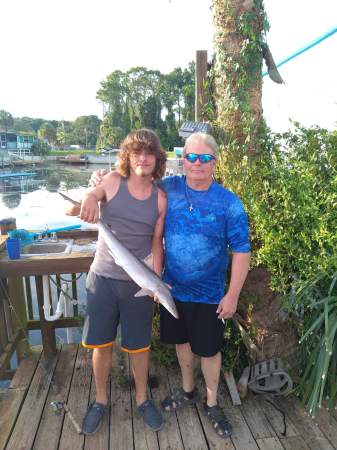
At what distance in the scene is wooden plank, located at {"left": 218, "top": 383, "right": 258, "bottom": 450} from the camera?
94.2 inches

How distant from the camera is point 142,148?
225cm

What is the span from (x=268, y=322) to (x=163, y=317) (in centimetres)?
99

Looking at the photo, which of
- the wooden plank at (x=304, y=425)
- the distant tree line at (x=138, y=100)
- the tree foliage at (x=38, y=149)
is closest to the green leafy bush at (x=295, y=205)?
the wooden plank at (x=304, y=425)

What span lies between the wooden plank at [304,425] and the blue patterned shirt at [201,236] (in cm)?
122

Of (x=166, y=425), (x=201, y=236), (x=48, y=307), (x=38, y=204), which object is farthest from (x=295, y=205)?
(x=38, y=204)

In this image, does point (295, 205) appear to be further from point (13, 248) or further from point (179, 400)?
point (13, 248)

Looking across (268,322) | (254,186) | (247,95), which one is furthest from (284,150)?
(268,322)

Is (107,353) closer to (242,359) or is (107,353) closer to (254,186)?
(242,359)

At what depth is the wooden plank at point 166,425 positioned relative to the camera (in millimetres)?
2412

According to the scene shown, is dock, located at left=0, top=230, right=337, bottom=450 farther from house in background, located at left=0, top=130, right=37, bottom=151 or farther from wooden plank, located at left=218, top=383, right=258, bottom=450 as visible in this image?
house in background, located at left=0, top=130, right=37, bottom=151

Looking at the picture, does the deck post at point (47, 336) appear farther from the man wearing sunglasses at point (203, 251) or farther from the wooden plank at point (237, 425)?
the wooden plank at point (237, 425)

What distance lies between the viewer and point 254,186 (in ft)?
10.1

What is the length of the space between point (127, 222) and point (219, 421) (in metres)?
1.70

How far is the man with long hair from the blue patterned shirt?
0.36ft
